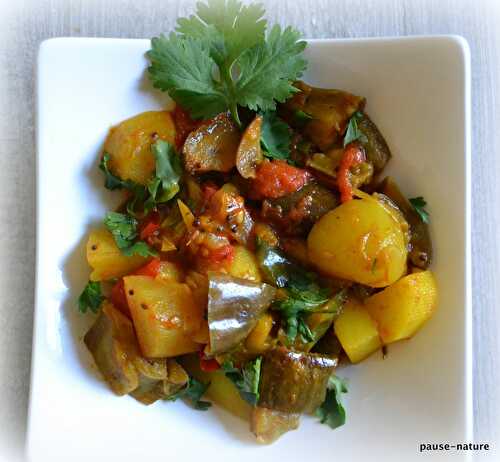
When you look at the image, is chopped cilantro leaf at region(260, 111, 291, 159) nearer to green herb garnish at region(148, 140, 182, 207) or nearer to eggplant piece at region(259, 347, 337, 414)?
green herb garnish at region(148, 140, 182, 207)

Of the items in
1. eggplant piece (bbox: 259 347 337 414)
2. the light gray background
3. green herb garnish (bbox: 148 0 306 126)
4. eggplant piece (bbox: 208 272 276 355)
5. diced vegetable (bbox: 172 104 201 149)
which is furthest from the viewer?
the light gray background

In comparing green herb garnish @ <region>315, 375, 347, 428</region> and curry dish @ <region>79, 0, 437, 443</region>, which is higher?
curry dish @ <region>79, 0, 437, 443</region>

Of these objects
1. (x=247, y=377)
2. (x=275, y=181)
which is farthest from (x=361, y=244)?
(x=247, y=377)

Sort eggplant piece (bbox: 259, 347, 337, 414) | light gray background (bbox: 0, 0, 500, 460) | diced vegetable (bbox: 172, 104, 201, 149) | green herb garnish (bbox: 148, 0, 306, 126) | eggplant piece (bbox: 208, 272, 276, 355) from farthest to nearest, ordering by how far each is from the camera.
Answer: light gray background (bbox: 0, 0, 500, 460) < diced vegetable (bbox: 172, 104, 201, 149) < green herb garnish (bbox: 148, 0, 306, 126) < eggplant piece (bbox: 259, 347, 337, 414) < eggplant piece (bbox: 208, 272, 276, 355)

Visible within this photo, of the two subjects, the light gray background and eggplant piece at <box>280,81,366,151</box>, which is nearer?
eggplant piece at <box>280,81,366,151</box>

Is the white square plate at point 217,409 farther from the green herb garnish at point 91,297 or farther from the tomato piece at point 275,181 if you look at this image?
the tomato piece at point 275,181

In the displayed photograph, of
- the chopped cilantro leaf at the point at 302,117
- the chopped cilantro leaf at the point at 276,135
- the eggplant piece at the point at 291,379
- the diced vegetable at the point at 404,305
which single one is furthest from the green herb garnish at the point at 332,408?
the chopped cilantro leaf at the point at 302,117

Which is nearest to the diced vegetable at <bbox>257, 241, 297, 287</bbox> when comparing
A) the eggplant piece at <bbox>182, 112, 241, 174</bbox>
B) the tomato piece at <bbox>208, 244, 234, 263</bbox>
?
the tomato piece at <bbox>208, 244, 234, 263</bbox>

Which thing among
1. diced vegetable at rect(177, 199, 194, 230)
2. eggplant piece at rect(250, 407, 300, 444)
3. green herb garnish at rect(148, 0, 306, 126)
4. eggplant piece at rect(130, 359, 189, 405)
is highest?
green herb garnish at rect(148, 0, 306, 126)
